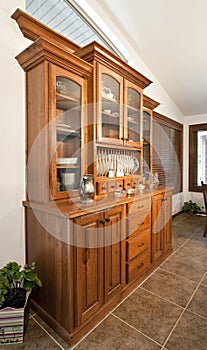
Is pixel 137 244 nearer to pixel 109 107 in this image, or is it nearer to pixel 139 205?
pixel 139 205

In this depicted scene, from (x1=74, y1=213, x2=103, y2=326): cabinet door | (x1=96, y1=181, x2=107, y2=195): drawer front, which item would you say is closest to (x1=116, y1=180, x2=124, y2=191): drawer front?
(x1=96, y1=181, x2=107, y2=195): drawer front

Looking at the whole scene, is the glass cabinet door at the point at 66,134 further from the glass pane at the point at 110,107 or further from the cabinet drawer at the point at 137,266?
the cabinet drawer at the point at 137,266

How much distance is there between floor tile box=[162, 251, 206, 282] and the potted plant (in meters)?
1.66

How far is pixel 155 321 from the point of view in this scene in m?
1.65

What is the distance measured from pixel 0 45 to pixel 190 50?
267cm

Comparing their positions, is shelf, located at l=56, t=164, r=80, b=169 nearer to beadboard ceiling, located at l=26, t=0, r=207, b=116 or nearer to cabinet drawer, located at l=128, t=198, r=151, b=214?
cabinet drawer, located at l=128, t=198, r=151, b=214

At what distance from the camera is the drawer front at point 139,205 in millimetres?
1970

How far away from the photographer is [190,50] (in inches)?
121

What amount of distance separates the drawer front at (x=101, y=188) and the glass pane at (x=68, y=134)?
0.21 meters

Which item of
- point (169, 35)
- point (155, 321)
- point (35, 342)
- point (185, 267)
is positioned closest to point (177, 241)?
point (185, 267)

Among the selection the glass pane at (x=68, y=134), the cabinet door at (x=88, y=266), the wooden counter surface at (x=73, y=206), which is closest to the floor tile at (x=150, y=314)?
the cabinet door at (x=88, y=266)

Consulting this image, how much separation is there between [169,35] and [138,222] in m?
2.59

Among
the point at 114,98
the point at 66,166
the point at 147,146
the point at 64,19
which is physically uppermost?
the point at 64,19

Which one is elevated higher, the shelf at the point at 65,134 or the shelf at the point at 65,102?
the shelf at the point at 65,102
